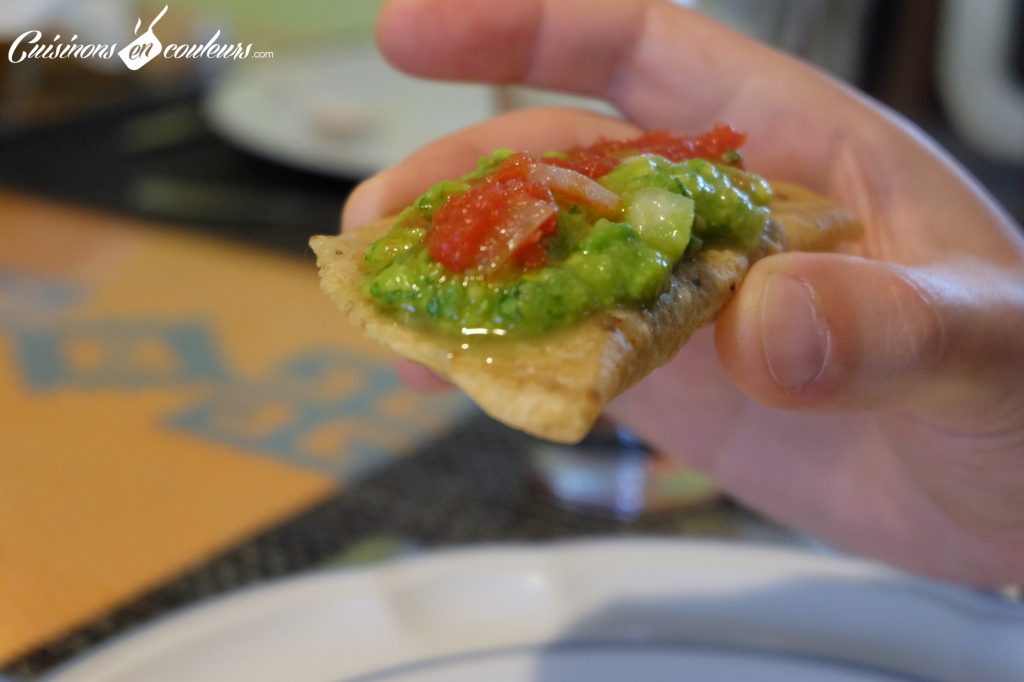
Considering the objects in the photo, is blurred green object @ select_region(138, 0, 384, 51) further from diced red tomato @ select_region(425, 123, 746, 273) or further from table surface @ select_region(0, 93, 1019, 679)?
diced red tomato @ select_region(425, 123, 746, 273)

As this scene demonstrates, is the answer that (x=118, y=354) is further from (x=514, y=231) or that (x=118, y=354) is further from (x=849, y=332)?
(x=849, y=332)

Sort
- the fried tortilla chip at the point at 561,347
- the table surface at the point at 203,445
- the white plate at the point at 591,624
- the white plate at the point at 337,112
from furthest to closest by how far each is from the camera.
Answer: the white plate at the point at 337,112 < the table surface at the point at 203,445 < the white plate at the point at 591,624 < the fried tortilla chip at the point at 561,347

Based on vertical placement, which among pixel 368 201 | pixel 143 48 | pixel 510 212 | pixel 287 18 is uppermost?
pixel 510 212

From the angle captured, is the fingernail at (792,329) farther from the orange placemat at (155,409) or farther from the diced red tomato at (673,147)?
the orange placemat at (155,409)

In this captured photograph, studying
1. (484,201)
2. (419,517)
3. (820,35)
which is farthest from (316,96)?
(484,201)

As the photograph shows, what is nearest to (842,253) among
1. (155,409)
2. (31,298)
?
(155,409)

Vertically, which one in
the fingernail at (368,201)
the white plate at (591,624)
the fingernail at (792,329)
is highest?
the fingernail at (792,329)

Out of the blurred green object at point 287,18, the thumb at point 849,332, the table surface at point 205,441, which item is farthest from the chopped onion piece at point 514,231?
the blurred green object at point 287,18
